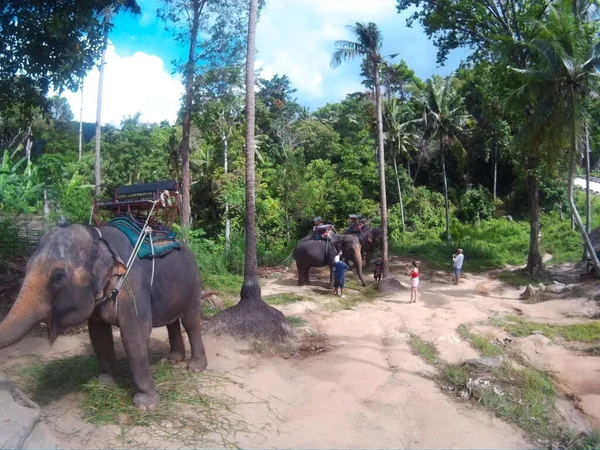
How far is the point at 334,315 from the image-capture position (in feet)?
37.4

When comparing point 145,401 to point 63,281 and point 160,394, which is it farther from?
point 63,281

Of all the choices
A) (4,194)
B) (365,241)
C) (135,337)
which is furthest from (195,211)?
(135,337)

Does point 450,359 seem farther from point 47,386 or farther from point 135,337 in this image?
point 47,386

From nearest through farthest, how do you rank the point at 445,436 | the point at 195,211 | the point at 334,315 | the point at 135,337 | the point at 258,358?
1. the point at 135,337
2. the point at 445,436
3. the point at 258,358
4. the point at 334,315
5. the point at 195,211

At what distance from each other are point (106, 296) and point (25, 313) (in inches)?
34.5

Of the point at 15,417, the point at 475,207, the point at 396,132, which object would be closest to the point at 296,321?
the point at 15,417

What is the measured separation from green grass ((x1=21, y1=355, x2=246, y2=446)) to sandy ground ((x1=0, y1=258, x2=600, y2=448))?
18 centimetres

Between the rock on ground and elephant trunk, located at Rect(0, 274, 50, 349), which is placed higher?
elephant trunk, located at Rect(0, 274, 50, 349)

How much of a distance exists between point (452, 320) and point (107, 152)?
71.5ft

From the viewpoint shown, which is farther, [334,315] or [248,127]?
[334,315]

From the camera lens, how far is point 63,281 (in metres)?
4.65

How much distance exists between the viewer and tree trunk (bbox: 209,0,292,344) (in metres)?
8.77

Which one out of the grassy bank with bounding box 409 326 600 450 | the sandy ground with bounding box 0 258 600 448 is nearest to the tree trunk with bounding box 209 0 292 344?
the sandy ground with bounding box 0 258 600 448

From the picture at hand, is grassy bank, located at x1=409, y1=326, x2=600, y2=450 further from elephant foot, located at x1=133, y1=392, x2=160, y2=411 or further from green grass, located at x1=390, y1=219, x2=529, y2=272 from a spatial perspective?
green grass, located at x1=390, y1=219, x2=529, y2=272
